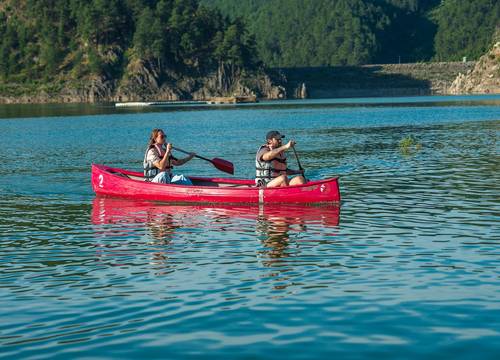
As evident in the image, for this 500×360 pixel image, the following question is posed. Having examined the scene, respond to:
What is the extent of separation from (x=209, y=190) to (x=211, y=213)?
64.0 inches

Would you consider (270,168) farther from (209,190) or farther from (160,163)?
(160,163)

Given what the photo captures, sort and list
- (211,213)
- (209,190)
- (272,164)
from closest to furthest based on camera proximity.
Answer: (211,213), (272,164), (209,190)

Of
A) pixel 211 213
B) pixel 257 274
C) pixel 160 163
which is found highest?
pixel 160 163

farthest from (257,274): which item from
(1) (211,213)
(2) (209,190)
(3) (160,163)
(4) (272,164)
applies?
(3) (160,163)

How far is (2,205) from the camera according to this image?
26906 mm

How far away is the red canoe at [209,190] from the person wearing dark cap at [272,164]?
48 centimetres

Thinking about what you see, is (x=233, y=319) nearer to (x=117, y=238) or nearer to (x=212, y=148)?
(x=117, y=238)

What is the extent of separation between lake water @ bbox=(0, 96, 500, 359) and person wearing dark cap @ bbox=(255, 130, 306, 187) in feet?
3.57

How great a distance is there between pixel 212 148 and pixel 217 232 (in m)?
30.0

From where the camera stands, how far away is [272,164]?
25516mm

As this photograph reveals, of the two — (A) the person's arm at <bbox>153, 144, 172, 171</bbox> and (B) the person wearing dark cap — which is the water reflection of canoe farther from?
(A) the person's arm at <bbox>153, 144, 172, 171</bbox>

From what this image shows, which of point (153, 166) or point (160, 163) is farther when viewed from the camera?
point (153, 166)

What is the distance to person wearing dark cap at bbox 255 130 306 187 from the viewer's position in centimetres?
2477

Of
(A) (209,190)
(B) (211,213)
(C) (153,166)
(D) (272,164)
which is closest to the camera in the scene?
(B) (211,213)
